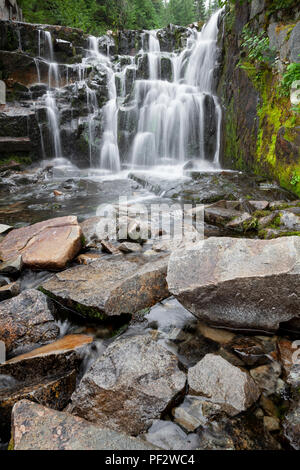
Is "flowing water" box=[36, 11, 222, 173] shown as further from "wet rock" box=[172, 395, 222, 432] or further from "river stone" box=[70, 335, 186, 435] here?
"wet rock" box=[172, 395, 222, 432]

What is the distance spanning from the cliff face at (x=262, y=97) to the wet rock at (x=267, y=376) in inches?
196

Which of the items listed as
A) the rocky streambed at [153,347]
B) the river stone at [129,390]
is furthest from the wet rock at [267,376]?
the river stone at [129,390]

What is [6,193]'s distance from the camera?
8867 millimetres

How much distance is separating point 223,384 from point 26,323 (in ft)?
6.31

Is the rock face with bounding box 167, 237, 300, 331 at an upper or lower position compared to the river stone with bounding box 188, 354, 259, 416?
upper

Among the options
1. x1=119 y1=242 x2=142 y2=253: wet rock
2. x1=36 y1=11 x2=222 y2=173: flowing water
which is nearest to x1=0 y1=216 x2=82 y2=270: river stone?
x1=119 y1=242 x2=142 y2=253: wet rock

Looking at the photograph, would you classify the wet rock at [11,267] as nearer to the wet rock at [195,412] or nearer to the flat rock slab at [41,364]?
the flat rock slab at [41,364]

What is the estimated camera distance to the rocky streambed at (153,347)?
1654 mm

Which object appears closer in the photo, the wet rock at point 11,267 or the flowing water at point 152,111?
the wet rock at point 11,267

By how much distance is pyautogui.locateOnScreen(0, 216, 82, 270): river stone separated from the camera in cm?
375

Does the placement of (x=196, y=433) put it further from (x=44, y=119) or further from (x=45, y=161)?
(x=44, y=119)

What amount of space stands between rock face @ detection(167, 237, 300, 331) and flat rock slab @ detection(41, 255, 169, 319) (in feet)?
1.85

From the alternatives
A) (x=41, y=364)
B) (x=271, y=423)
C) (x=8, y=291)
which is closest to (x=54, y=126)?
(x=8, y=291)

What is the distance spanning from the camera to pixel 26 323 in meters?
2.57
